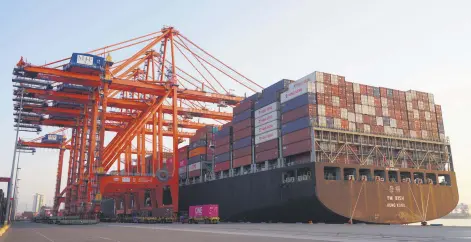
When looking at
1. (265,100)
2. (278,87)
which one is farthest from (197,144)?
(278,87)

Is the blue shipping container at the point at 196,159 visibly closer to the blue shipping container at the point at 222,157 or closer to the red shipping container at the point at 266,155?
the blue shipping container at the point at 222,157

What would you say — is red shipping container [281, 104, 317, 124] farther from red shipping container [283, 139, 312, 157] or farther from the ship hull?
the ship hull

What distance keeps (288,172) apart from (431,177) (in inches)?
737

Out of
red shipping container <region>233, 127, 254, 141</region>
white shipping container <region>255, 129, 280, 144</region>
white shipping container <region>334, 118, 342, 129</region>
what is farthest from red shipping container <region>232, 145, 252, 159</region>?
white shipping container <region>334, 118, 342, 129</region>

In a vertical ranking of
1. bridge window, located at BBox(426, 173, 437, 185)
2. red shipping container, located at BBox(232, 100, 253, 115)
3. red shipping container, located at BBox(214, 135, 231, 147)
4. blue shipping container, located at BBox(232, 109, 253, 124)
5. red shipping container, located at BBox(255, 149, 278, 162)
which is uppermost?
red shipping container, located at BBox(232, 100, 253, 115)

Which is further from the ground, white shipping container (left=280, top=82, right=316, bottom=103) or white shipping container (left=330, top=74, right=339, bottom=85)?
white shipping container (left=330, top=74, right=339, bottom=85)

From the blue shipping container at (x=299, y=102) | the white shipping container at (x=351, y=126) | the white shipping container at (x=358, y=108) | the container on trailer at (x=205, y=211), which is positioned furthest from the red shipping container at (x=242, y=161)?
the white shipping container at (x=358, y=108)

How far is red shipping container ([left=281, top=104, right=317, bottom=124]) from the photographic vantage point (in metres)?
43.2

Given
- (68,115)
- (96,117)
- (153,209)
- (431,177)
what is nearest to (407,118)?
(431,177)

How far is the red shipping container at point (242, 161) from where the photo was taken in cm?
5153

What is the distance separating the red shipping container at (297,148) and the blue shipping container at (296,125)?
1.67m

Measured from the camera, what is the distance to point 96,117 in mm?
62438

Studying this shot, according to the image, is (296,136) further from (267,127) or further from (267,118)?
(267,118)

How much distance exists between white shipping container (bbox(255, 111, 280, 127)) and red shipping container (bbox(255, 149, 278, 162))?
3946mm
